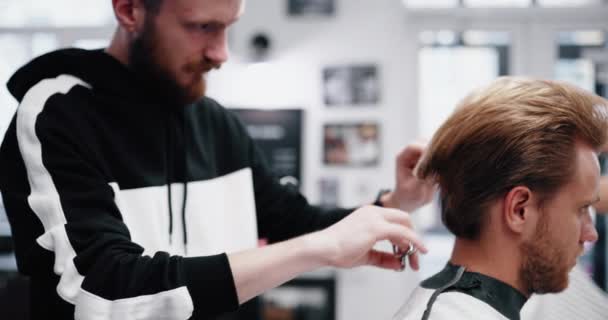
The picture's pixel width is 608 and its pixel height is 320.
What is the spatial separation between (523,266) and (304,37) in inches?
119

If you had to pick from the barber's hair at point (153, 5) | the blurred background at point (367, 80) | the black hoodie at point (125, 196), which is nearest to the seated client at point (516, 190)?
the black hoodie at point (125, 196)

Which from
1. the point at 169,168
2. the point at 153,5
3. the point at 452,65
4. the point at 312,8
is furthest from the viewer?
the point at 312,8

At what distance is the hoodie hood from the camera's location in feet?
4.04

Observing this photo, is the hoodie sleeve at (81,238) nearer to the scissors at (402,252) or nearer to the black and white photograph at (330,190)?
the scissors at (402,252)

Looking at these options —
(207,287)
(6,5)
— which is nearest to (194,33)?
(207,287)

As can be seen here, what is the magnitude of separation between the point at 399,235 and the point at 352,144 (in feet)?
9.61

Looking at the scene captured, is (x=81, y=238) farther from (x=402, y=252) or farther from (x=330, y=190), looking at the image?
(x=330, y=190)

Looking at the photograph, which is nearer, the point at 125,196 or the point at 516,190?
the point at 516,190

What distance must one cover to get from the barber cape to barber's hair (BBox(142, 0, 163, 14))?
0.87 m

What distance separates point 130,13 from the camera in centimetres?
123

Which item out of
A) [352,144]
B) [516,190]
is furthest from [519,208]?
[352,144]

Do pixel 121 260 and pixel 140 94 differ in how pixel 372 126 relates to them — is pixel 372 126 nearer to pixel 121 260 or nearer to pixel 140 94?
A: pixel 140 94

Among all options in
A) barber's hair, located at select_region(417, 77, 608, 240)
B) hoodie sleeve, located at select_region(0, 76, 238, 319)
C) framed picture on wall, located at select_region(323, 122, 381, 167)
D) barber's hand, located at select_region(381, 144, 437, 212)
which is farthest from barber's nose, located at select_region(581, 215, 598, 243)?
framed picture on wall, located at select_region(323, 122, 381, 167)

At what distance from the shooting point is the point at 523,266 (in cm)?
115
